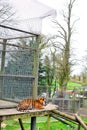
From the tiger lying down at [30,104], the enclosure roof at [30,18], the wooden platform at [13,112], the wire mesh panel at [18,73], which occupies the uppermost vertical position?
the enclosure roof at [30,18]

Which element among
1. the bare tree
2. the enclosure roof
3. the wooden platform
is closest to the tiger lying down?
the wooden platform

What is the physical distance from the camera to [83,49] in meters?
25.2

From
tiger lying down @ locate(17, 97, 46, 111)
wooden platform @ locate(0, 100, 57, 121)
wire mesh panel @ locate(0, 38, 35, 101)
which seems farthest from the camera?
wire mesh panel @ locate(0, 38, 35, 101)

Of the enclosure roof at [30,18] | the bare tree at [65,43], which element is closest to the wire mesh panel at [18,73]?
the enclosure roof at [30,18]

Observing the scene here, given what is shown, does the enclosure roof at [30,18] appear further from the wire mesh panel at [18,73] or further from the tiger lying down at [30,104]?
the tiger lying down at [30,104]

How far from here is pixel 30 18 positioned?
176 inches

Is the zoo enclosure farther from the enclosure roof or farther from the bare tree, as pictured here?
the bare tree

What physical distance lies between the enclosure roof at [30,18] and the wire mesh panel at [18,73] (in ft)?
0.97

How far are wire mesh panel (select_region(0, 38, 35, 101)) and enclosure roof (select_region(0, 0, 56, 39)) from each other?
0.97 feet

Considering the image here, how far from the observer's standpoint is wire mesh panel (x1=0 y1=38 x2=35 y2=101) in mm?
4523

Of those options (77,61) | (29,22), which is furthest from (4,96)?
(77,61)

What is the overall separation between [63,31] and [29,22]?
1562cm

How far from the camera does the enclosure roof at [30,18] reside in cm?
440

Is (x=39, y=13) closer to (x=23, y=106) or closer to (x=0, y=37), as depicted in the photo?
(x=0, y=37)
